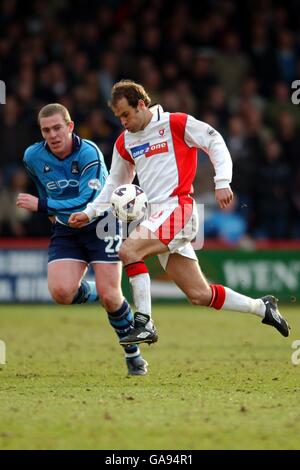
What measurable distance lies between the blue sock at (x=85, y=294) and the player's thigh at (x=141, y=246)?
3.17ft

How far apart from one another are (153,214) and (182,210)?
0.24m

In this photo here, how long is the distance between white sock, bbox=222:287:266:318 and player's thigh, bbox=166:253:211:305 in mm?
207

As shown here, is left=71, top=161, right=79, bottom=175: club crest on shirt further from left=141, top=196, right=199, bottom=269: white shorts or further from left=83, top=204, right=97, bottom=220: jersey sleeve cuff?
left=141, top=196, right=199, bottom=269: white shorts

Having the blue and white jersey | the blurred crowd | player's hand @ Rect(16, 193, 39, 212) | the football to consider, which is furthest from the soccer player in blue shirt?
the blurred crowd

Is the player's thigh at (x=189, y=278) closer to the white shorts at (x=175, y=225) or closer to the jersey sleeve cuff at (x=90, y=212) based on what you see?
the white shorts at (x=175, y=225)

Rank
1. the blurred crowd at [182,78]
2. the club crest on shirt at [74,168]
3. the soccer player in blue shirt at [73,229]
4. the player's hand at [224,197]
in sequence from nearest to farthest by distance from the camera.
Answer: the player's hand at [224,197]
the soccer player in blue shirt at [73,229]
the club crest on shirt at [74,168]
the blurred crowd at [182,78]

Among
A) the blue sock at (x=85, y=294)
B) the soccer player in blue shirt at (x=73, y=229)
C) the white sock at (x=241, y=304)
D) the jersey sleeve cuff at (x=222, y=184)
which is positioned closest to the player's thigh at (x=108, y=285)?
the soccer player in blue shirt at (x=73, y=229)

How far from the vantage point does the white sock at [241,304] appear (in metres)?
8.75

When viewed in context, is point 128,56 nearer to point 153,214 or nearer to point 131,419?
point 153,214

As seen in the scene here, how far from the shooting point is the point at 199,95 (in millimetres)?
19000

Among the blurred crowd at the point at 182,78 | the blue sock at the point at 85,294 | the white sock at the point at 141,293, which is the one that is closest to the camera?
the white sock at the point at 141,293

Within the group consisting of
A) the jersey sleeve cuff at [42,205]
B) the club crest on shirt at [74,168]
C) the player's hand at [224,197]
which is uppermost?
the club crest on shirt at [74,168]

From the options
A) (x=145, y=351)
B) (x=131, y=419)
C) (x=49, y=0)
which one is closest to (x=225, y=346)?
(x=145, y=351)

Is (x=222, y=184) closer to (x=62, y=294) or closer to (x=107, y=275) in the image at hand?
(x=107, y=275)
